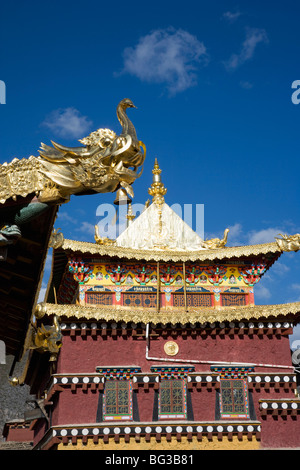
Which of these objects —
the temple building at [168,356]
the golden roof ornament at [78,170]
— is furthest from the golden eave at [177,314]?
the golden roof ornament at [78,170]

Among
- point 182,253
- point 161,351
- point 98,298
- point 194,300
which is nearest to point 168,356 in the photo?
point 161,351

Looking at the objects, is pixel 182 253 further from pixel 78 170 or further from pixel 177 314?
pixel 78 170

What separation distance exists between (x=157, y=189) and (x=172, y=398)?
10.6m

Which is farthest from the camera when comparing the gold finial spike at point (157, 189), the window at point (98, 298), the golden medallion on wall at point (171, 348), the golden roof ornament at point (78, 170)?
the gold finial spike at point (157, 189)

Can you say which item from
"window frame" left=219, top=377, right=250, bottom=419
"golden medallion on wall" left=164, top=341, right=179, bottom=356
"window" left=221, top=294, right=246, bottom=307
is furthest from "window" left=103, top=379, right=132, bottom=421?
"window" left=221, top=294, right=246, bottom=307

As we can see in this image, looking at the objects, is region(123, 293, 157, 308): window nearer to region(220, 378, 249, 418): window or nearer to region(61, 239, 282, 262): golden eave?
region(61, 239, 282, 262): golden eave

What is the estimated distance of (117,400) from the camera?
66.0 feet

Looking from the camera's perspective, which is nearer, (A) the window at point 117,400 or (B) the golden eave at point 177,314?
(A) the window at point 117,400

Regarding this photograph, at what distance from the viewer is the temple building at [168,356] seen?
781 inches

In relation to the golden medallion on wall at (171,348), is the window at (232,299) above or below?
above

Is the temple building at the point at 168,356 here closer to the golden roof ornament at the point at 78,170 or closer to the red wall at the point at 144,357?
the red wall at the point at 144,357

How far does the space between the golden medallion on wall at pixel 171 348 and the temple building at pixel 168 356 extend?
0.04 m

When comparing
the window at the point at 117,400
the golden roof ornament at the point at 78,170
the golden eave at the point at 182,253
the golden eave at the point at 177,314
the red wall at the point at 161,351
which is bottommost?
the golden roof ornament at the point at 78,170
